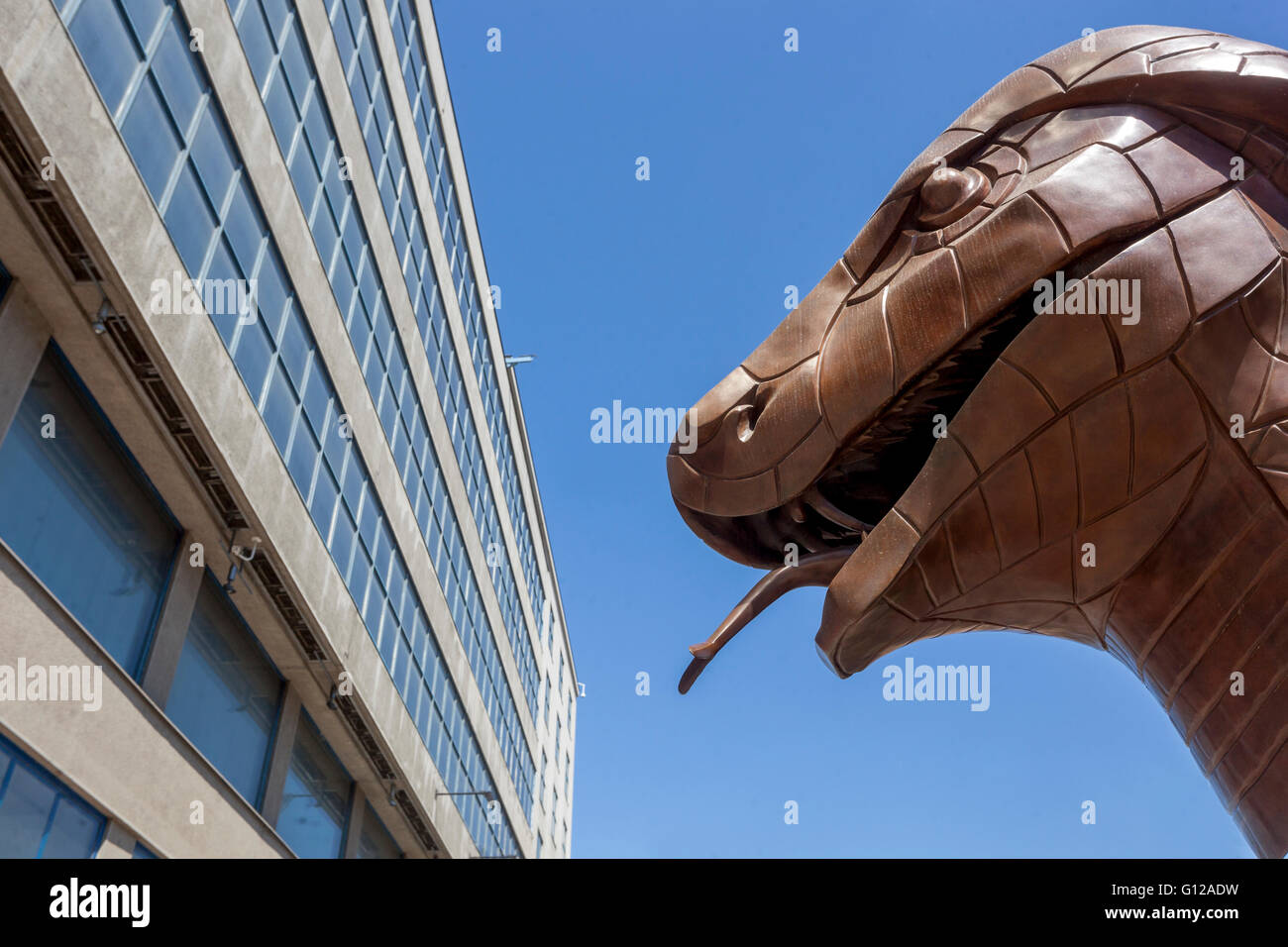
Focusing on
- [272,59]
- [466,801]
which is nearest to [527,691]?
[466,801]

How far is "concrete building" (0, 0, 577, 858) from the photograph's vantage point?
9.34 metres

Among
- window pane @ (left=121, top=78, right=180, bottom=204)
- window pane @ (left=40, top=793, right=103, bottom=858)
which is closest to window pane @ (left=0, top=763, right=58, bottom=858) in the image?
window pane @ (left=40, top=793, right=103, bottom=858)

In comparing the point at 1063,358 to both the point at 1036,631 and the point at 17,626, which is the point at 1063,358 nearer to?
the point at 1036,631

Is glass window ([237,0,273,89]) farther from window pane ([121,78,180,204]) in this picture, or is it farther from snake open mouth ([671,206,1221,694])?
snake open mouth ([671,206,1221,694])

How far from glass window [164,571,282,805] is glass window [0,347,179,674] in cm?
106

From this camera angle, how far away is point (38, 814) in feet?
29.5

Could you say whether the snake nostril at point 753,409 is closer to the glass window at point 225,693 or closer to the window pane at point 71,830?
the window pane at point 71,830

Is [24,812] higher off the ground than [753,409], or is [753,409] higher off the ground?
[753,409]

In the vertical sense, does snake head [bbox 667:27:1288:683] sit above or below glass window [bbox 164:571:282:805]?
below

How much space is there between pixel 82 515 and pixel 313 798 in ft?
25.3

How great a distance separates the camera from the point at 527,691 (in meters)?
33.8

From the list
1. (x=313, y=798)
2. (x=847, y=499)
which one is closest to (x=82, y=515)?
(x=313, y=798)

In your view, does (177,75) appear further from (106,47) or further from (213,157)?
(106,47)

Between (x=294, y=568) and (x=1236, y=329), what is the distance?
13006mm
